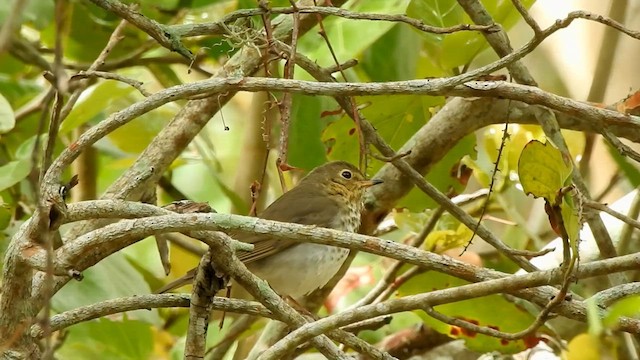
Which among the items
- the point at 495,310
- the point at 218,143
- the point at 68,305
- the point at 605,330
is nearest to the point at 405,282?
the point at 495,310

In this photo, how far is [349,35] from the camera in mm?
2621

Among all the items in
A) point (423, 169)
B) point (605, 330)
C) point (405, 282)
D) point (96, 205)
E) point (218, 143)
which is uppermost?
point (218, 143)

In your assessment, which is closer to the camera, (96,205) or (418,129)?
(96,205)

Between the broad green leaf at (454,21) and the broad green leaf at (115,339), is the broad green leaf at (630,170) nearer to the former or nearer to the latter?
the broad green leaf at (454,21)

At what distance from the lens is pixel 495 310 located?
2.58 m

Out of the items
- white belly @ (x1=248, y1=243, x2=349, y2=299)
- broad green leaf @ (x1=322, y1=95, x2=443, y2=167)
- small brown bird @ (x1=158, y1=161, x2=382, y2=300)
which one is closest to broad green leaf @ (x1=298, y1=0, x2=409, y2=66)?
broad green leaf @ (x1=322, y1=95, x2=443, y2=167)

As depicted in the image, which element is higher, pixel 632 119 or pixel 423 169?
pixel 423 169

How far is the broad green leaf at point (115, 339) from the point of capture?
8.84 ft

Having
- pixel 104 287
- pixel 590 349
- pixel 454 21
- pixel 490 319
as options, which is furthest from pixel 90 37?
pixel 590 349

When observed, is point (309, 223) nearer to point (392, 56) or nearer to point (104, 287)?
point (392, 56)

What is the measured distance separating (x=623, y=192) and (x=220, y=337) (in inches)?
63.7

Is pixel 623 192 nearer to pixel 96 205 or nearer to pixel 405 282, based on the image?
pixel 405 282

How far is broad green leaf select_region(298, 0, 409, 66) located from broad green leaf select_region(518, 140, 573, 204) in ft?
3.03

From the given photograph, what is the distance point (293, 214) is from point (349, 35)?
1011 millimetres
